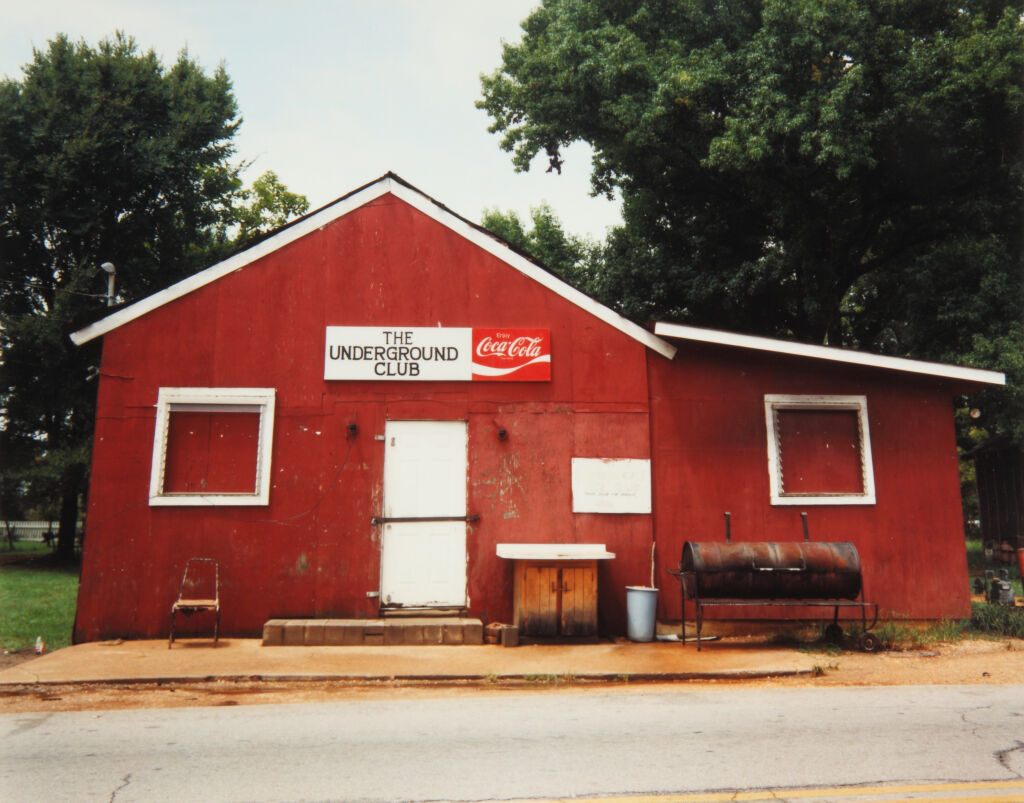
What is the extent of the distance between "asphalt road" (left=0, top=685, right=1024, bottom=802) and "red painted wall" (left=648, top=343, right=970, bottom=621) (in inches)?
143

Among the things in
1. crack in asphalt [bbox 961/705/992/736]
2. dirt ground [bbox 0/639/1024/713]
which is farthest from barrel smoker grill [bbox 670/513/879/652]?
crack in asphalt [bbox 961/705/992/736]

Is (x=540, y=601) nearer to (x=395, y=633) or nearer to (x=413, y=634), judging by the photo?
(x=413, y=634)

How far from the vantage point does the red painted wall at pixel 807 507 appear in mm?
10820

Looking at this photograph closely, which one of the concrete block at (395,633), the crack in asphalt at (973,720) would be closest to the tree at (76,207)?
the concrete block at (395,633)

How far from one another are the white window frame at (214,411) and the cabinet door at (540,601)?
3.60 meters

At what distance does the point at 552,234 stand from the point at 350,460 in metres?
20.2

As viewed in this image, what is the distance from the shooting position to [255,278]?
10.8 meters

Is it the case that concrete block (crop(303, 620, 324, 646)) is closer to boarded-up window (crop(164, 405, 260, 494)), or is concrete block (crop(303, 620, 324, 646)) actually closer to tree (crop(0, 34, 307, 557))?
boarded-up window (crop(164, 405, 260, 494))

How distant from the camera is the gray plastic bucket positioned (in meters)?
10.1

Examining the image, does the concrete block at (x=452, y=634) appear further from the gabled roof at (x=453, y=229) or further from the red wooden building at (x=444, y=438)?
the gabled roof at (x=453, y=229)

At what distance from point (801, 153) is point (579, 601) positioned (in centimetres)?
1189

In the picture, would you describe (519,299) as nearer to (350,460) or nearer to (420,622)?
(350,460)

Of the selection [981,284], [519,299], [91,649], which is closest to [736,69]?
[981,284]

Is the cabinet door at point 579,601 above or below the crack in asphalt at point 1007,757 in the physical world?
above
